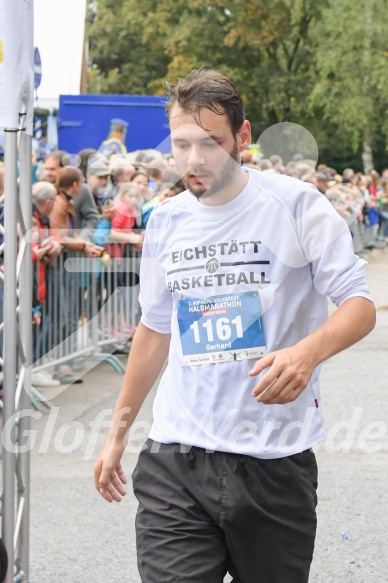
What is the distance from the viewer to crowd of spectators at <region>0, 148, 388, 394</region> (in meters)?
8.98

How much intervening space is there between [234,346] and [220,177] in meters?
0.43

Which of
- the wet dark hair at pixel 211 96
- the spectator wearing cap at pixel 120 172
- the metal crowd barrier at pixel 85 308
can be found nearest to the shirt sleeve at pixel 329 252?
the wet dark hair at pixel 211 96

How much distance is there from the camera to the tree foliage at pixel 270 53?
4097 centimetres

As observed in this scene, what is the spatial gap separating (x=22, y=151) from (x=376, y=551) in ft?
8.10

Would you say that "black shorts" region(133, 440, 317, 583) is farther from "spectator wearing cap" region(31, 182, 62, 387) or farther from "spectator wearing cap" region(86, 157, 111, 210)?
"spectator wearing cap" region(86, 157, 111, 210)

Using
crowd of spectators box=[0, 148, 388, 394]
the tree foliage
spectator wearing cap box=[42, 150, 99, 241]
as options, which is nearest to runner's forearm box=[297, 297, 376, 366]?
crowd of spectators box=[0, 148, 388, 394]

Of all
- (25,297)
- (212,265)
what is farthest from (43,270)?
(212,265)

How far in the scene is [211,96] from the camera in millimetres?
2924

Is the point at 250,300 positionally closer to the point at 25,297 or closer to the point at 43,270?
the point at 25,297

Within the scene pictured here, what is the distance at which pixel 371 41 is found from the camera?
41094 millimetres

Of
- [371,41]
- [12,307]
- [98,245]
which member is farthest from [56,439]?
[371,41]

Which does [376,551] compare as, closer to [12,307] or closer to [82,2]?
[12,307]

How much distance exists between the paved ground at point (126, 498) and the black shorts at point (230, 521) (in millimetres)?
1975

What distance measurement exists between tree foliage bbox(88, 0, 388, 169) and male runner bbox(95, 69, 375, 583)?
124 feet
